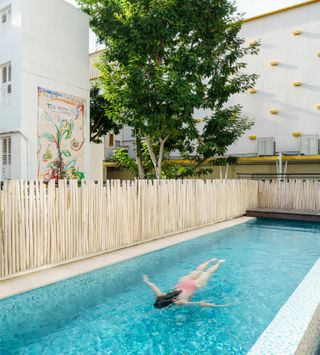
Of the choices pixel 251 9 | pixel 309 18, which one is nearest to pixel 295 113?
pixel 309 18

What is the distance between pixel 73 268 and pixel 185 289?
1.80 meters

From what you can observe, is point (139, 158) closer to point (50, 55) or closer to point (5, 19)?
point (50, 55)

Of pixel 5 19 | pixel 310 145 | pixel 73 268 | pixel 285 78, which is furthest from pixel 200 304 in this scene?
pixel 285 78

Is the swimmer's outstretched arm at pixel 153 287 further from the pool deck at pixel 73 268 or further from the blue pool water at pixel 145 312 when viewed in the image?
the pool deck at pixel 73 268

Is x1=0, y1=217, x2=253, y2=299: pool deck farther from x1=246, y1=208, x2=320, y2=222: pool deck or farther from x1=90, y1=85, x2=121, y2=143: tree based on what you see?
x1=90, y1=85, x2=121, y2=143: tree

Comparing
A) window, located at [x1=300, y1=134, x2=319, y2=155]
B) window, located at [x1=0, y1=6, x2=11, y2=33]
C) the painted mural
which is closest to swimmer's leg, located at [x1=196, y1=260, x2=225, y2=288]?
the painted mural

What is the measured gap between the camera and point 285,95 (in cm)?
1792

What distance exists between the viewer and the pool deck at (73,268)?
Result: 4.14m

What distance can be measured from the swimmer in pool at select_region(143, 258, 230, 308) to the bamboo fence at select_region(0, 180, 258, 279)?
4.74 ft

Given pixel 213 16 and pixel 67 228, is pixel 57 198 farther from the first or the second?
pixel 213 16

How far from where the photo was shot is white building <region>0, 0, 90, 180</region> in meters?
9.93

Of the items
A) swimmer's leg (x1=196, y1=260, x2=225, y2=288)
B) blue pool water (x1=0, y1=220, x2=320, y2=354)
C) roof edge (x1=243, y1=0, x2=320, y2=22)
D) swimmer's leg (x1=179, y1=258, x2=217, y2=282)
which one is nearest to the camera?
blue pool water (x1=0, y1=220, x2=320, y2=354)

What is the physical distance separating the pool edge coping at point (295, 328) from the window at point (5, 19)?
10.9 m

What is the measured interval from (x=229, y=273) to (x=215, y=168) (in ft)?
51.2
